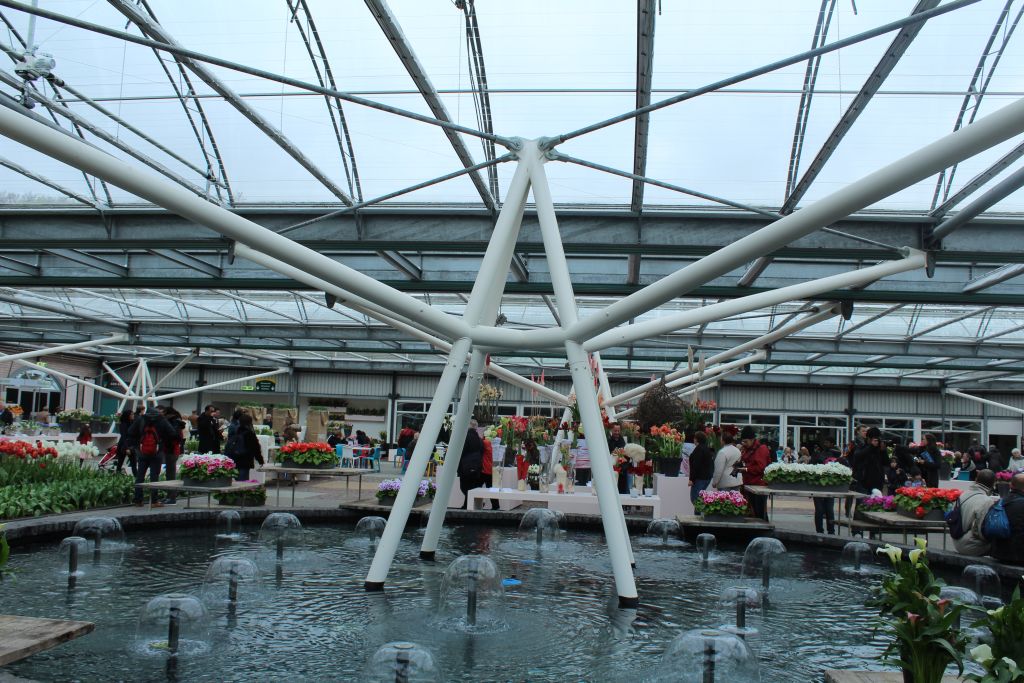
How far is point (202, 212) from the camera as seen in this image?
6.62m

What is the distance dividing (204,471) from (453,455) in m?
5.51

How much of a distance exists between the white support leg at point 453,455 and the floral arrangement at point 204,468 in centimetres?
498

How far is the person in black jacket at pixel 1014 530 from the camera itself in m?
9.44

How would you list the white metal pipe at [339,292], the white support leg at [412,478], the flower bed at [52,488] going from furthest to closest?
the flower bed at [52,488], the white metal pipe at [339,292], the white support leg at [412,478]

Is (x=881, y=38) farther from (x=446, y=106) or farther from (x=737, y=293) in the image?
(x=737, y=293)

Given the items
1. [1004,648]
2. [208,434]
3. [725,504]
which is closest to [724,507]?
[725,504]

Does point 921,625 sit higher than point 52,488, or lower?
higher

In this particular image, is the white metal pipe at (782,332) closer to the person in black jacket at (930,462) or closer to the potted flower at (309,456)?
the person in black jacket at (930,462)

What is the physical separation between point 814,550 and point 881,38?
6.75 m

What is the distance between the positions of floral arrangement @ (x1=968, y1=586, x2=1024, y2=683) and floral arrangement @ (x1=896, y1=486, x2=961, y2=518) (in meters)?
8.98

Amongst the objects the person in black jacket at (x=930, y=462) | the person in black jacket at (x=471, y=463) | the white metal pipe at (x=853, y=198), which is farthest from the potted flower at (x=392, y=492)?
the person in black jacket at (x=930, y=462)

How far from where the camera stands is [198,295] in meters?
25.4

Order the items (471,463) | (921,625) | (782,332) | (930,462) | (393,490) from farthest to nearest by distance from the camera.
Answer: (930,462)
(782,332)
(471,463)
(393,490)
(921,625)

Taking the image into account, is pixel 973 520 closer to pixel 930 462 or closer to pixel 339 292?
pixel 339 292
